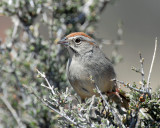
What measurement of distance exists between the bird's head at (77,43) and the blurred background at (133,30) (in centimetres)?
638

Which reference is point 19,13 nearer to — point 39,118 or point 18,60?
point 18,60

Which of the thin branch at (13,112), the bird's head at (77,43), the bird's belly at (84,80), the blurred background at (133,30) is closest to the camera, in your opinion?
the bird's belly at (84,80)

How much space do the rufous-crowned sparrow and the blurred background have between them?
20.8 feet

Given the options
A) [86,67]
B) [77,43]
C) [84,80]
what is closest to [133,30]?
[77,43]

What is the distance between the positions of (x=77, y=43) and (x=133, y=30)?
7.75 m

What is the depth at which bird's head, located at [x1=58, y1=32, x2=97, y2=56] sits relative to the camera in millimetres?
3967

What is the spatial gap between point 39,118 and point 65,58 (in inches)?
48.0

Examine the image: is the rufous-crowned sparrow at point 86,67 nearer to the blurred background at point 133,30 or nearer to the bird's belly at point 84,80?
the bird's belly at point 84,80

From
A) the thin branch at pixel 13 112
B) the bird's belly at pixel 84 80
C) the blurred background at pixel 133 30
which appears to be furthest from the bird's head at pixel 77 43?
the blurred background at pixel 133 30

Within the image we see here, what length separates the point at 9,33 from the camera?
517 centimetres

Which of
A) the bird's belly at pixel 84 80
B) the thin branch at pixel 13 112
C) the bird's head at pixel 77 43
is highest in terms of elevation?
the bird's head at pixel 77 43

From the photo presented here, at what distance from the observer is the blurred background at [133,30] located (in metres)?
10.6

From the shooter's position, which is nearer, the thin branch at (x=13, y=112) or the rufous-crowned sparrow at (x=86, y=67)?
the rufous-crowned sparrow at (x=86, y=67)

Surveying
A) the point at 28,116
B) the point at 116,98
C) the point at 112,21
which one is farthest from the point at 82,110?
the point at 112,21
